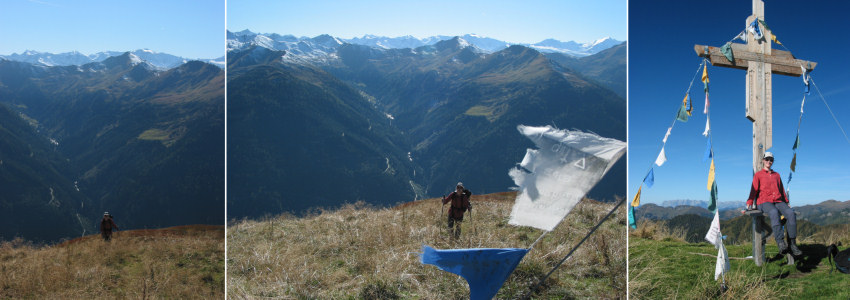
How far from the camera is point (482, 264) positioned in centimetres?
255

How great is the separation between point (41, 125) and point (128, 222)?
50.8ft

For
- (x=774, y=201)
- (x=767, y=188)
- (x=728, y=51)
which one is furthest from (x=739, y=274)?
(x=728, y=51)

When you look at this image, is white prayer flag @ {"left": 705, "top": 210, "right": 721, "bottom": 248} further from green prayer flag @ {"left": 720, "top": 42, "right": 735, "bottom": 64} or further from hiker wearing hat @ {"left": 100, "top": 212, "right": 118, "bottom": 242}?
hiker wearing hat @ {"left": 100, "top": 212, "right": 118, "bottom": 242}

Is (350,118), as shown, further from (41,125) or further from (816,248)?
(816,248)

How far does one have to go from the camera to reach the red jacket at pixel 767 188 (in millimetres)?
4442

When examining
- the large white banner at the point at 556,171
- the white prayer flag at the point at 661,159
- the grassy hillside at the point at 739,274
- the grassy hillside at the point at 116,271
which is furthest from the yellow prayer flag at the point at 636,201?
the grassy hillside at the point at 116,271

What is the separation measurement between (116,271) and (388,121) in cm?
10942

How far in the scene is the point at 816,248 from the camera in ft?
17.5

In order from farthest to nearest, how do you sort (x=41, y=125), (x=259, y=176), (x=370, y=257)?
(x=259, y=176)
(x=41, y=125)
(x=370, y=257)

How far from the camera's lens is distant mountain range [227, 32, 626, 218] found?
86.8 metres

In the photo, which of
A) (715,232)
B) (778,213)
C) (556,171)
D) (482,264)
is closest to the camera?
(556,171)

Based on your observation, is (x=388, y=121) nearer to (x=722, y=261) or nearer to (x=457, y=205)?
(x=457, y=205)

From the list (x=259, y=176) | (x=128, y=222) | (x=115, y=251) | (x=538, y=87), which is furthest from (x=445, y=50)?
(x=115, y=251)

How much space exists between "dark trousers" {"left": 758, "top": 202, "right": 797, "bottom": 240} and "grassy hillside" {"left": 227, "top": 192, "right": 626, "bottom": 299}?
175cm
